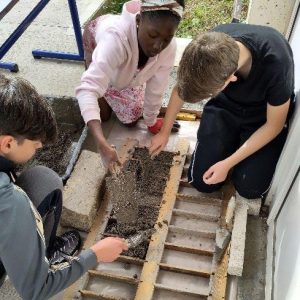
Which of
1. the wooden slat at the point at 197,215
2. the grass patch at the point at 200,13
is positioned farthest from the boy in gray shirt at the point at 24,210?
the grass patch at the point at 200,13

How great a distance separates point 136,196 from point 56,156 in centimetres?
66

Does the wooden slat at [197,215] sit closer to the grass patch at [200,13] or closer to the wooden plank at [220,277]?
the wooden plank at [220,277]

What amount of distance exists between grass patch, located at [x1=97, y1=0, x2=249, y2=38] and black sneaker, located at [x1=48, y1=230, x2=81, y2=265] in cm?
244

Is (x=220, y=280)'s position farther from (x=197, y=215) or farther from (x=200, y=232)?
(x=197, y=215)

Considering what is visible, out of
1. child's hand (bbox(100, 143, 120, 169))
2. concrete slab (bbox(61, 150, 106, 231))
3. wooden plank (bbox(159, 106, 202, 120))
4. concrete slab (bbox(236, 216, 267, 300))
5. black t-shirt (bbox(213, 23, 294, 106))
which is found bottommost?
concrete slab (bbox(236, 216, 267, 300))

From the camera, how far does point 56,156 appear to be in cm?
251

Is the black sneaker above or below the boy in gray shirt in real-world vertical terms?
below

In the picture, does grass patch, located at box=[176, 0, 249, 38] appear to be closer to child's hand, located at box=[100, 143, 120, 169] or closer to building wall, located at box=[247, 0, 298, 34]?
building wall, located at box=[247, 0, 298, 34]

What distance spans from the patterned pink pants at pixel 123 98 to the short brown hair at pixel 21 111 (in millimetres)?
1289

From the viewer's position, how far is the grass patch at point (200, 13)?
3.90 m

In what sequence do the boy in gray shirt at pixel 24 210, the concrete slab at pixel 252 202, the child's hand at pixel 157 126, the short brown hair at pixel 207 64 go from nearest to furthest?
the boy in gray shirt at pixel 24 210
the short brown hair at pixel 207 64
the concrete slab at pixel 252 202
the child's hand at pixel 157 126

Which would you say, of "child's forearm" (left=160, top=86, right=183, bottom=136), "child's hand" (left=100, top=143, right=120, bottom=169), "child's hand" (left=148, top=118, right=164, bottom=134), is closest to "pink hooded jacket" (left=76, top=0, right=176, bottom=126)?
"child's hand" (left=100, top=143, right=120, bottom=169)

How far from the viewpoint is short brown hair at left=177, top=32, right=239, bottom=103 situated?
1524 mm

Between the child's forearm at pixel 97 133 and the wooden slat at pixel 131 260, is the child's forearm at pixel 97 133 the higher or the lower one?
the higher one
